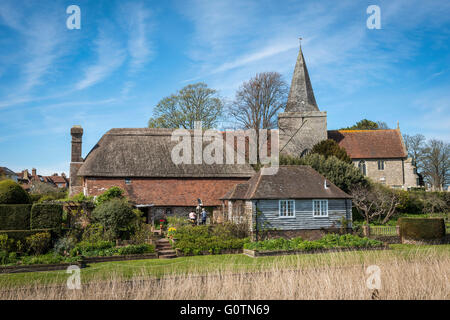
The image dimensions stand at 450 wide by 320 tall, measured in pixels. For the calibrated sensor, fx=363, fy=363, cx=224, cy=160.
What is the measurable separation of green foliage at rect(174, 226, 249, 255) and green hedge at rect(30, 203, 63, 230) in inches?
246

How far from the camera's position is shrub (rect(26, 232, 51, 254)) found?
17141mm

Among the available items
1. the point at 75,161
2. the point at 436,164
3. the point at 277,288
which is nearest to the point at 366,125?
the point at 436,164

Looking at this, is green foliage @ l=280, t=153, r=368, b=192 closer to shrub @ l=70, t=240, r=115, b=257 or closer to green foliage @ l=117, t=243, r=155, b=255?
green foliage @ l=117, t=243, r=155, b=255

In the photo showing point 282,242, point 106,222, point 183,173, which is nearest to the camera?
point 282,242

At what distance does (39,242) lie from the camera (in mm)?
17281

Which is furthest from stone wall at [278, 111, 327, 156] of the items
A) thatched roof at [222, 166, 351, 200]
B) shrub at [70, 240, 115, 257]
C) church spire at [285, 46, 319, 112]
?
shrub at [70, 240, 115, 257]

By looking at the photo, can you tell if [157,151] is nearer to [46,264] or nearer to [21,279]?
[46,264]

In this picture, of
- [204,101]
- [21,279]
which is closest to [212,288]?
[21,279]

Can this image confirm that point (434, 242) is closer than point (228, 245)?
No

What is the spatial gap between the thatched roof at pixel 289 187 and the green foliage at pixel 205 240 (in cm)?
275

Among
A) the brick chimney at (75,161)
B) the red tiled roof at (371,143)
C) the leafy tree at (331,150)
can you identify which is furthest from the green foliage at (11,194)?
the red tiled roof at (371,143)

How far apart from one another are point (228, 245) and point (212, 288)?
401 inches

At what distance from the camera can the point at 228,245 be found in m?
18.4
